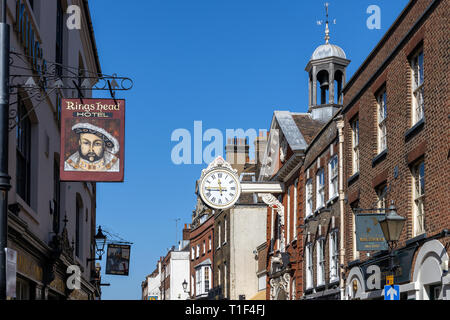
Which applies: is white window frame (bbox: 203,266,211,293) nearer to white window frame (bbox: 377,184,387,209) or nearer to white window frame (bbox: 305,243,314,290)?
white window frame (bbox: 305,243,314,290)

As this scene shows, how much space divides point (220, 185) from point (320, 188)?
5.27m

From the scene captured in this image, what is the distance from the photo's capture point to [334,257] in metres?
25.7

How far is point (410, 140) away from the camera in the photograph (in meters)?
17.6

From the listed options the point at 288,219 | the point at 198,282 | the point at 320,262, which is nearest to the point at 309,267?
the point at 320,262

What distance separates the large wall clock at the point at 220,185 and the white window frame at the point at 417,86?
561 inches

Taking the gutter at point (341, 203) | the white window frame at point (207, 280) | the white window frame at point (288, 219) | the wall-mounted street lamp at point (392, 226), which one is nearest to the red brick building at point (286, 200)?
the white window frame at point (288, 219)

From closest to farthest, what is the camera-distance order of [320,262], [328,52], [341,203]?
1. [341,203]
2. [320,262]
3. [328,52]

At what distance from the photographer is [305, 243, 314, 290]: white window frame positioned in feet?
96.9

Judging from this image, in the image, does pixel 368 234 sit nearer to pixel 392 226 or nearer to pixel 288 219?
pixel 392 226

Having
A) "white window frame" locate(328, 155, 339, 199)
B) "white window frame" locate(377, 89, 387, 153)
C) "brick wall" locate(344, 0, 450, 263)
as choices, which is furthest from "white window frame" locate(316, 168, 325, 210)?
"white window frame" locate(377, 89, 387, 153)

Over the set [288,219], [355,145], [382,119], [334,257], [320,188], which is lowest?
[334,257]

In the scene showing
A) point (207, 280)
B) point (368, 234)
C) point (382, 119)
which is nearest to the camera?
point (368, 234)

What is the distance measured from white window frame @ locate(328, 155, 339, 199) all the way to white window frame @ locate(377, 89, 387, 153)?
4687 mm

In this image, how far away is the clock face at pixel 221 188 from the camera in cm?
3120
